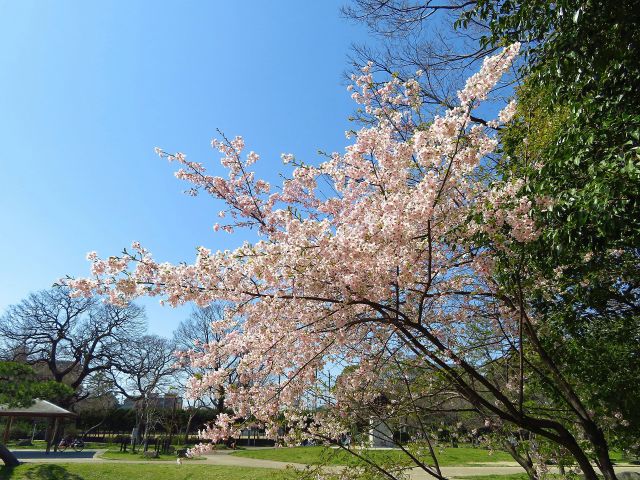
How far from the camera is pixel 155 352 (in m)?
31.3

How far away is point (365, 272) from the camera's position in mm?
3307

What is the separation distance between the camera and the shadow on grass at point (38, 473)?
11311 mm

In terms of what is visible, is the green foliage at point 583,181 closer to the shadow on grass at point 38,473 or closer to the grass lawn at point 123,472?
the grass lawn at point 123,472

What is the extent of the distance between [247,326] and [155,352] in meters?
30.3

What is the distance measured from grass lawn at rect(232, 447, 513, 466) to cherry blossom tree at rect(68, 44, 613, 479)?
25cm

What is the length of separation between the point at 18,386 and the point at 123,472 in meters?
4.18

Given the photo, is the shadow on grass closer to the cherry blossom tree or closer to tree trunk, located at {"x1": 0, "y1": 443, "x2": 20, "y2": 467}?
tree trunk, located at {"x1": 0, "y1": 443, "x2": 20, "y2": 467}

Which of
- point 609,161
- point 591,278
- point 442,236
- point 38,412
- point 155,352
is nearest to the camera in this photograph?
point 609,161

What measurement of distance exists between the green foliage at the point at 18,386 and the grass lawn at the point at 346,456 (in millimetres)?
6535

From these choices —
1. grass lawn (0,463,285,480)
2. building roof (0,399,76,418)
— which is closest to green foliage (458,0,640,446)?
grass lawn (0,463,285,480)

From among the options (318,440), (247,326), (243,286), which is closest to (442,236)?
(243,286)

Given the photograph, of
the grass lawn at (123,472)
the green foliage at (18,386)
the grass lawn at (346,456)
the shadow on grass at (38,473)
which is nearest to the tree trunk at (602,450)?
the grass lawn at (346,456)

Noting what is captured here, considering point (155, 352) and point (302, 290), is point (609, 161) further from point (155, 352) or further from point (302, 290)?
point (155, 352)

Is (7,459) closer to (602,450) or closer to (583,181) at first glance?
(602,450)
